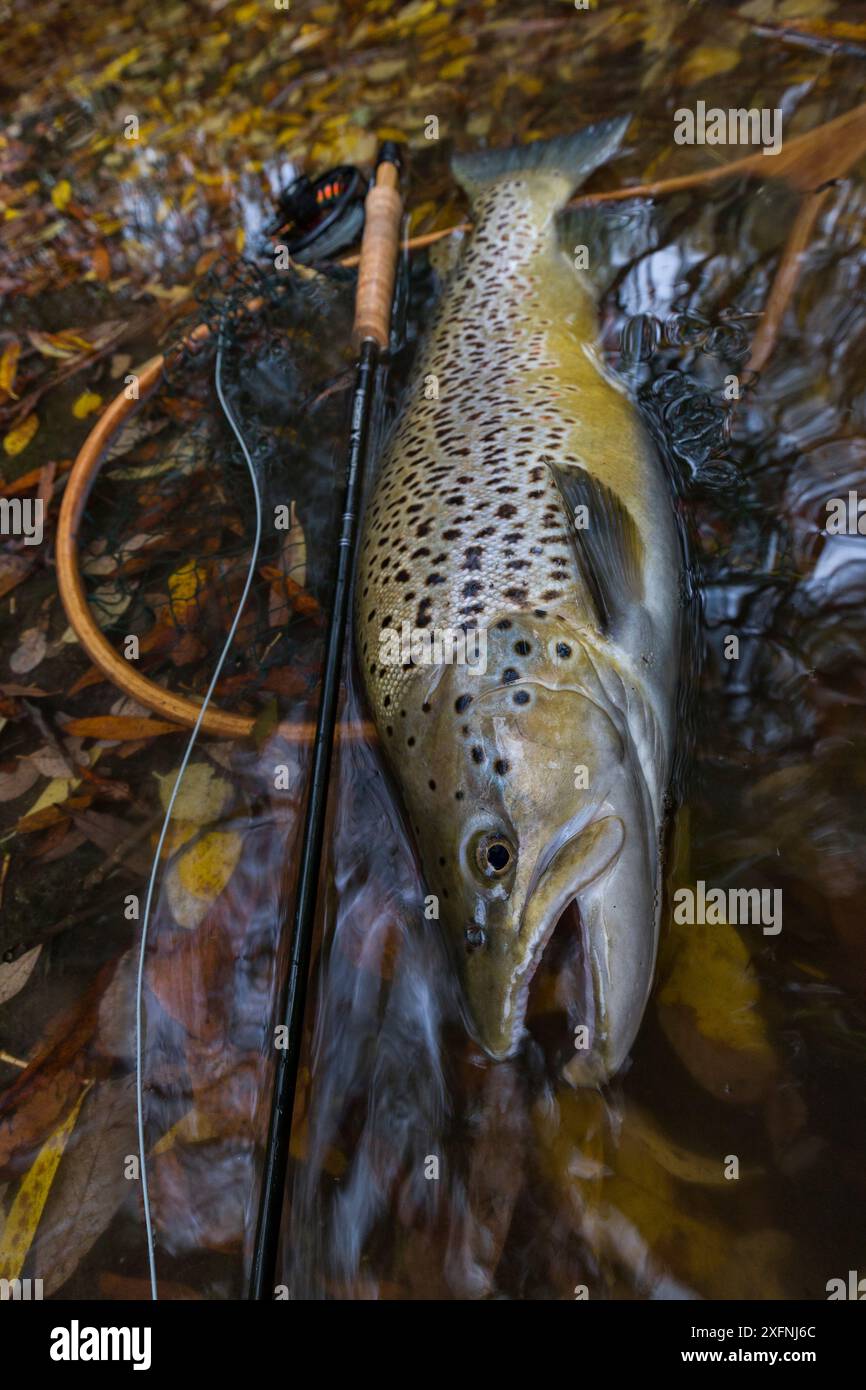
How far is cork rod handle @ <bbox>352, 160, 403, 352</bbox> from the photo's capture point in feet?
9.99

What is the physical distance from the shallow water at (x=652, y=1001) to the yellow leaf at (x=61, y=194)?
3142mm

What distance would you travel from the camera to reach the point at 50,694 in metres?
3.00

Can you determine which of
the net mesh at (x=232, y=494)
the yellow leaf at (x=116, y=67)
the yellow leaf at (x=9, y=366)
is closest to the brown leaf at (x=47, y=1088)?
the net mesh at (x=232, y=494)

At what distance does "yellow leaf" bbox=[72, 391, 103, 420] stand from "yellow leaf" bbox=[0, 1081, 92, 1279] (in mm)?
3046

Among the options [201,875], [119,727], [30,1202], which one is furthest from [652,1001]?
[119,727]

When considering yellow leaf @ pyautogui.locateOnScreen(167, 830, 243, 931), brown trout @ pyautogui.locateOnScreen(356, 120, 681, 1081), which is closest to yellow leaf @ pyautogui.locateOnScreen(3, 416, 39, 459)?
brown trout @ pyautogui.locateOnScreen(356, 120, 681, 1081)

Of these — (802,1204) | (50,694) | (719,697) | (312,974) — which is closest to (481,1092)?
(312,974)

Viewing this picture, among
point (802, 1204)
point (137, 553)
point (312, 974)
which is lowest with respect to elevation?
point (802, 1204)

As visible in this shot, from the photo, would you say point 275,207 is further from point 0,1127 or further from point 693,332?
point 0,1127

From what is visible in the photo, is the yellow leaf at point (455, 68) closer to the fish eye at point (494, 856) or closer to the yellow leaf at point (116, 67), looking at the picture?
the yellow leaf at point (116, 67)

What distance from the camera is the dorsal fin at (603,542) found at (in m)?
2.25

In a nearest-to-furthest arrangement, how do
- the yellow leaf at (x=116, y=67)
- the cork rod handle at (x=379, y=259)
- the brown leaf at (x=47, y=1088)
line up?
the brown leaf at (x=47, y=1088), the cork rod handle at (x=379, y=259), the yellow leaf at (x=116, y=67)

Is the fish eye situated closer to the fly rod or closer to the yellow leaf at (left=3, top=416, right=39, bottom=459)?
the fly rod
